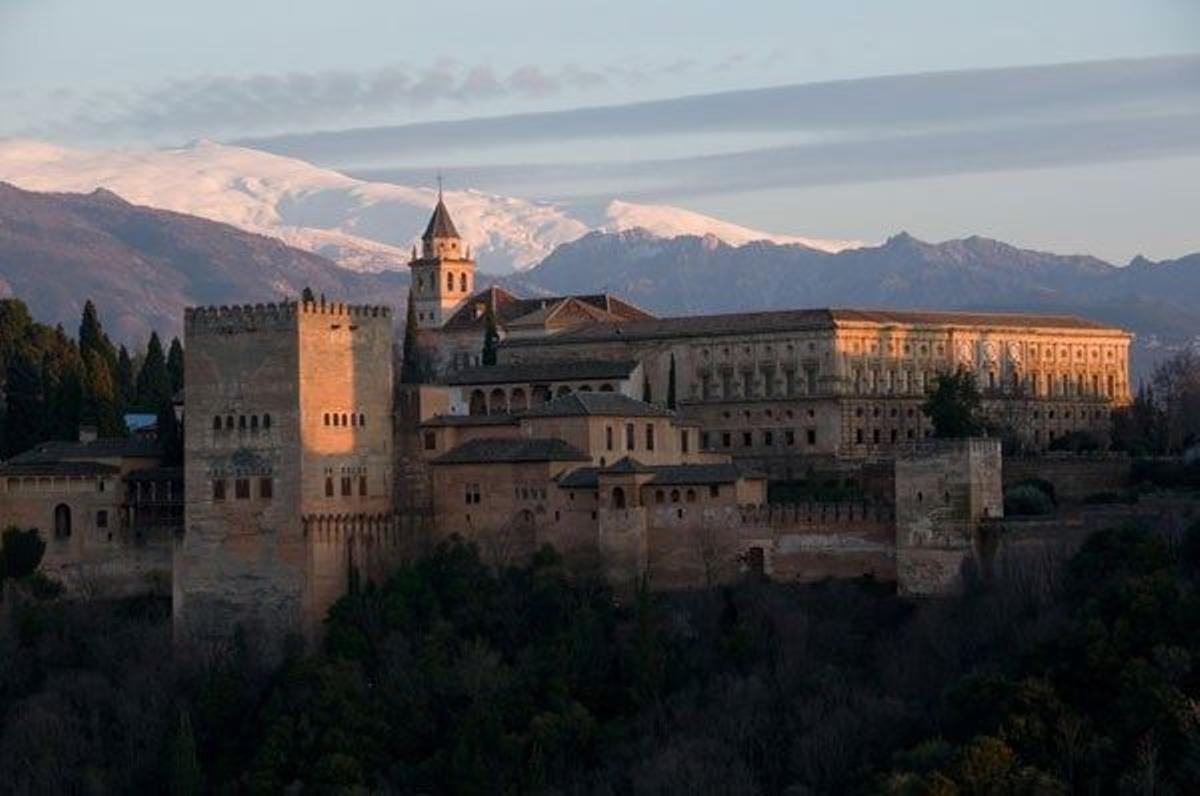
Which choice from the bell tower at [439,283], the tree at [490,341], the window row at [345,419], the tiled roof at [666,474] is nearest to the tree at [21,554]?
the window row at [345,419]

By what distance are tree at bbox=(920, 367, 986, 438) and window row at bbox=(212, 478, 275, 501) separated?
1315 centimetres

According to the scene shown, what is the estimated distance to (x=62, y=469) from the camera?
5322 cm

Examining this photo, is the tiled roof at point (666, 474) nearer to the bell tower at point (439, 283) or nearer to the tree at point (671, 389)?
the tree at point (671, 389)

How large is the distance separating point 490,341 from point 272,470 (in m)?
14.9

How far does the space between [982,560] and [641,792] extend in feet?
25.0

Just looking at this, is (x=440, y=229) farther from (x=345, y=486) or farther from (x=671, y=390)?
(x=345, y=486)

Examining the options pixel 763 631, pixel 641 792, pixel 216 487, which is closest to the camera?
→ pixel 641 792

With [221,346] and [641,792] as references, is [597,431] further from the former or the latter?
[641,792]

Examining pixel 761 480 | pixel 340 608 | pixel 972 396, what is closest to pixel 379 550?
pixel 340 608

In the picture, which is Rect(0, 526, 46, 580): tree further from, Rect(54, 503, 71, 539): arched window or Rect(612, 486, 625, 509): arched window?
Rect(612, 486, 625, 509): arched window

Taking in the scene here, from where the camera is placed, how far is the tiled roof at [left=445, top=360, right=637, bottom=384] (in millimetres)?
59562

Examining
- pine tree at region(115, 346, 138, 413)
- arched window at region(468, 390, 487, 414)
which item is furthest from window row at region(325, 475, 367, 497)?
pine tree at region(115, 346, 138, 413)

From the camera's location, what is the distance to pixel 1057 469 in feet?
183

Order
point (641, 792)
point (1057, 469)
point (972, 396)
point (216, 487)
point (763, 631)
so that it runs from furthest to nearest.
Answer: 1. point (972, 396)
2. point (1057, 469)
3. point (216, 487)
4. point (763, 631)
5. point (641, 792)
